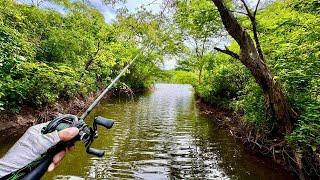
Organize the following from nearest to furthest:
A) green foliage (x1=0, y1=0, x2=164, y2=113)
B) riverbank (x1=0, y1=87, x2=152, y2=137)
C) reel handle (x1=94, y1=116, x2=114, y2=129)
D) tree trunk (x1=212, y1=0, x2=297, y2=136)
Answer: reel handle (x1=94, y1=116, x2=114, y2=129) < tree trunk (x1=212, y1=0, x2=297, y2=136) < green foliage (x1=0, y1=0, x2=164, y2=113) < riverbank (x1=0, y1=87, x2=152, y2=137)

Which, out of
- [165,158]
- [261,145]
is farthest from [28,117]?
→ [261,145]

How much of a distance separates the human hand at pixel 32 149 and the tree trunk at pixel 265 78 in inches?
233

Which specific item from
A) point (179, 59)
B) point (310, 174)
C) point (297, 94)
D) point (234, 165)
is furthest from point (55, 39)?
point (179, 59)

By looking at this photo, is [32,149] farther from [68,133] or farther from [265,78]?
[265,78]

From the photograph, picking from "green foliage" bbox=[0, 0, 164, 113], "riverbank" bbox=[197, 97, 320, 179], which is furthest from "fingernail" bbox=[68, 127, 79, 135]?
"green foliage" bbox=[0, 0, 164, 113]

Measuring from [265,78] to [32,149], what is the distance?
6173mm

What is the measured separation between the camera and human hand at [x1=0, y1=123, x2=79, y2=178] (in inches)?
131

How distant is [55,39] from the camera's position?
16000 millimetres

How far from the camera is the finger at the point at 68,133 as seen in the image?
3.31 metres

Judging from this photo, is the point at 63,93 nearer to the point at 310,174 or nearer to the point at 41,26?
the point at 41,26

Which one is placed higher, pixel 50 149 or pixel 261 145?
pixel 50 149

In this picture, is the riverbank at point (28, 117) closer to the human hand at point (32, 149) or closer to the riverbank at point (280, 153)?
the riverbank at point (280, 153)

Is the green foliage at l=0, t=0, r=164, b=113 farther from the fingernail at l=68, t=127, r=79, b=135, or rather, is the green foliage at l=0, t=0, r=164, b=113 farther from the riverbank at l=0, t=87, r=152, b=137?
the fingernail at l=68, t=127, r=79, b=135

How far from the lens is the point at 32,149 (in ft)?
11.2
